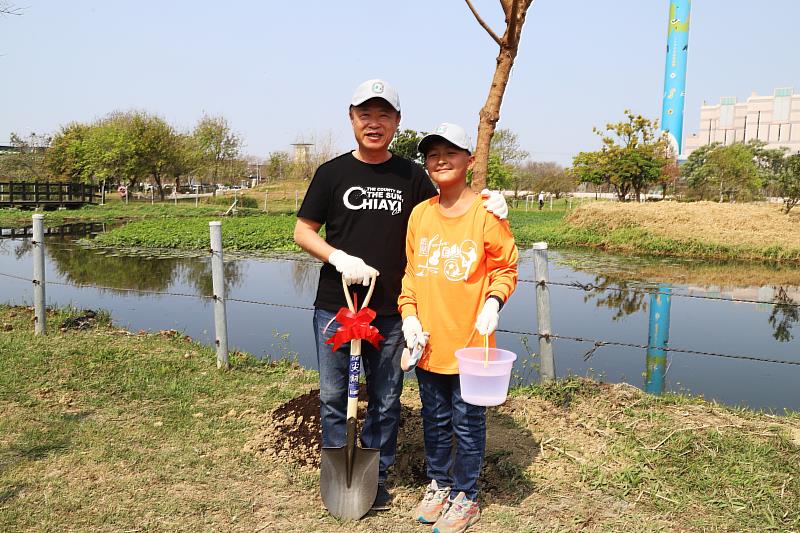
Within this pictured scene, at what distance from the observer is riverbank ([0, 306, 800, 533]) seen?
8.95ft

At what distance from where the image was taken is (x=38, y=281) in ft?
19.3

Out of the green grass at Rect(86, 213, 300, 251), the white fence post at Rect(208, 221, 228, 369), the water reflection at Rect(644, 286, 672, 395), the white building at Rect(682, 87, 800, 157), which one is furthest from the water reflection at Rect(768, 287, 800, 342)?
the white building at Rect(682, 87, 800, 157)

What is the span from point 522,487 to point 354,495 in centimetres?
85

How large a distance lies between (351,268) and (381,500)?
1.11m

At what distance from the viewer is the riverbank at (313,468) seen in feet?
8.95

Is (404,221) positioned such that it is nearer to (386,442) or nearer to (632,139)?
(386,442)

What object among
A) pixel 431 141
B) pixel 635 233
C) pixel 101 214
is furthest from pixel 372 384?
pixel 101 214

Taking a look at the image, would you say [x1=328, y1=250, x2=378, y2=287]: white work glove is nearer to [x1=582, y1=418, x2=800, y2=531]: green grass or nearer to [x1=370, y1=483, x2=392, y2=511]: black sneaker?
[x1=370, y1=483, x2=392, y2=511]: black sneaker

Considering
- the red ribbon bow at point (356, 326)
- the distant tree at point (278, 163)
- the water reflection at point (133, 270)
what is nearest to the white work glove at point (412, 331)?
the red ribbon bow at point (356, 326)

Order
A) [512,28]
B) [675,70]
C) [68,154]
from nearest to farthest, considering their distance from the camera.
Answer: [512,28]
[675,70]
[68,154]

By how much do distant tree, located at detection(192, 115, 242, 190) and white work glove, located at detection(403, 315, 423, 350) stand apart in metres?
36.0

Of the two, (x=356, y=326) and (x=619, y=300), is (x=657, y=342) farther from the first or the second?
(x=356, y=326)

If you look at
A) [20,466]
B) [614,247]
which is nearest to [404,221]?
[20,466]

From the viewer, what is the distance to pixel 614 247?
1805 centimetres
